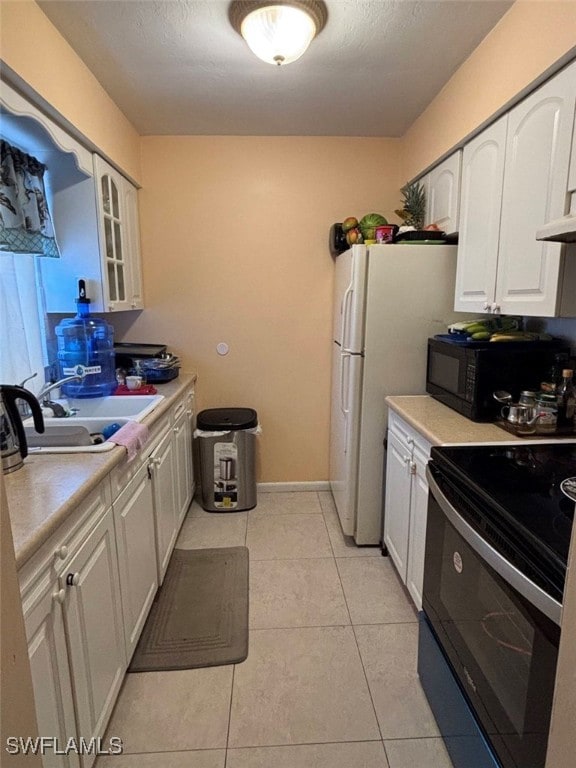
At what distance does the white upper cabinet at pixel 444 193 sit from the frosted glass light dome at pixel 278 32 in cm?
91

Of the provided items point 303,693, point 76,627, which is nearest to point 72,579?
point 76,627

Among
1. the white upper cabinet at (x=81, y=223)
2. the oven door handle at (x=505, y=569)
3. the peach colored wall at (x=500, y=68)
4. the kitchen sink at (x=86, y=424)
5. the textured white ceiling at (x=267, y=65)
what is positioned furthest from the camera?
the white upper cabinet at (x=81, y=223)

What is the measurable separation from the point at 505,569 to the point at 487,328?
4.13ft

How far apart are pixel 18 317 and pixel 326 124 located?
81.6 inches

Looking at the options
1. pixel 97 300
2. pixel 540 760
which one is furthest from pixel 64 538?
pixel 97 300

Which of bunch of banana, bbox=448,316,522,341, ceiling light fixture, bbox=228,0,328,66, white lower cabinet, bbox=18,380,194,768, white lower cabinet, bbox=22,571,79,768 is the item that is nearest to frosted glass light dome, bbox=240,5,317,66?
ceiling light fixture, bbox=228,0,328,66

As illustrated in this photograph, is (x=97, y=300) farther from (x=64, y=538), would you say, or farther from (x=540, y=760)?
(x=540, y=760)

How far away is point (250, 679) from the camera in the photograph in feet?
5.39

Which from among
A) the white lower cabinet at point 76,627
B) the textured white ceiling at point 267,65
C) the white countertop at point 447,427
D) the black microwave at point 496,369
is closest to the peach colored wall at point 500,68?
the textured white ceiling at point 267,65

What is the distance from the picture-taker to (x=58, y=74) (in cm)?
165

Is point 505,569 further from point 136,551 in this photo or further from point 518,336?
point 136,551

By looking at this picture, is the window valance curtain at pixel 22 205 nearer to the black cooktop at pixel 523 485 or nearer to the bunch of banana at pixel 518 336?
the black cooktop at pixel 523 485

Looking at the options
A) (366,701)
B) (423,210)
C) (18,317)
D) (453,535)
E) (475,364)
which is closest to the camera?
(453,535)

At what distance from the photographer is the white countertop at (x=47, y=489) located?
0.93 meters
